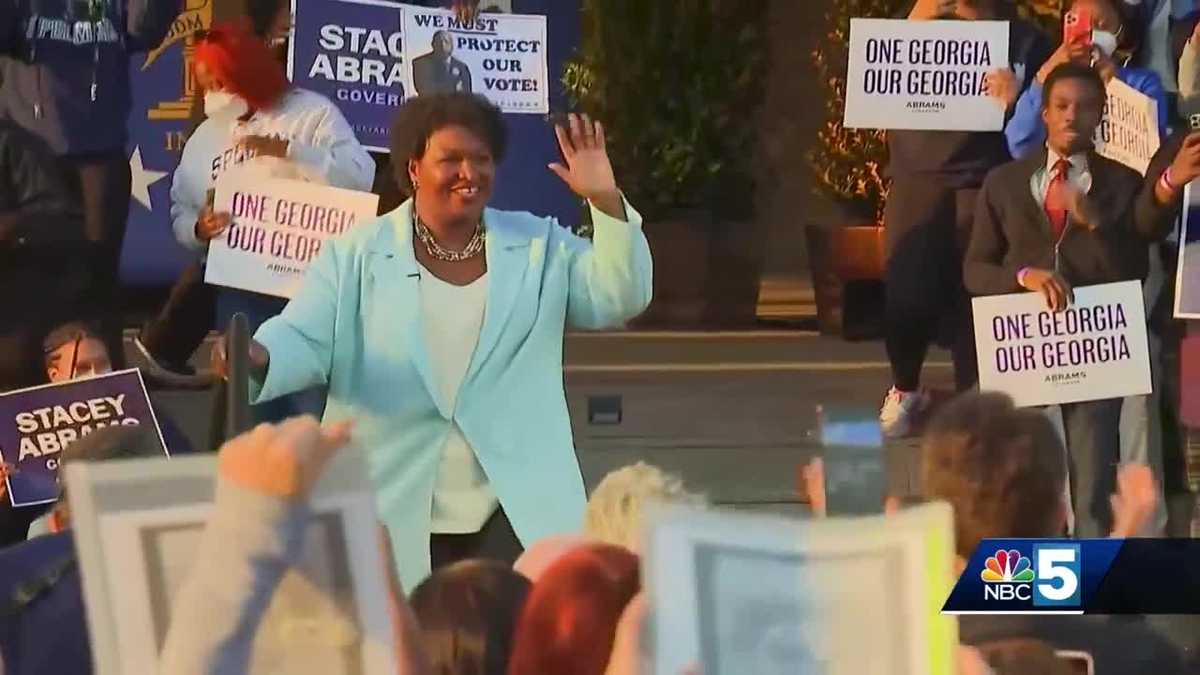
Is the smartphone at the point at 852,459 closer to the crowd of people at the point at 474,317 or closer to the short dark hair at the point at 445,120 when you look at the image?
the crowd of people at the point at 474,317

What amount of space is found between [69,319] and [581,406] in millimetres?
802

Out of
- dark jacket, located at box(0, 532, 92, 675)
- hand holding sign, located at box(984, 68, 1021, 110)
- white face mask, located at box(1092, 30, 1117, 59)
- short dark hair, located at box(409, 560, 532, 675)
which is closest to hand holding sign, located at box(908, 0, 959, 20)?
hand holding sign, located at box(984, 68, 1021, 110)

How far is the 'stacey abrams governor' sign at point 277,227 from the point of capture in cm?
309

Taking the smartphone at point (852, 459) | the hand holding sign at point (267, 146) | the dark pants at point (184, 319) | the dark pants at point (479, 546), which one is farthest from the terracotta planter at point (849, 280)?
the dark pants at point (184, 319)

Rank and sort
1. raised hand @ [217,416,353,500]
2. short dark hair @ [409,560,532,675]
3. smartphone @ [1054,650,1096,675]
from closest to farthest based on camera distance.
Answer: raised hand @ [217,416,353,500] < short dark hair @ [409,560,532,675] < smartphone @ [1054,650,1096,675]

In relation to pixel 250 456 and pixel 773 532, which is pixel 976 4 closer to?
pixel 773 532

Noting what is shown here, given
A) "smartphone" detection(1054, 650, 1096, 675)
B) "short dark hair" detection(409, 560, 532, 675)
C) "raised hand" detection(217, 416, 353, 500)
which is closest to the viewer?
"raised hand" detection(217, 416, 353, 500)

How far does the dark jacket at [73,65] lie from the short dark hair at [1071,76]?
1.35m

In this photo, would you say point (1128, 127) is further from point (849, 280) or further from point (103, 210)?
point (103, 210)

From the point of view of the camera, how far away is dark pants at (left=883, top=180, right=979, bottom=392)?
10.2 ft

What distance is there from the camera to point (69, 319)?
10.1 feet

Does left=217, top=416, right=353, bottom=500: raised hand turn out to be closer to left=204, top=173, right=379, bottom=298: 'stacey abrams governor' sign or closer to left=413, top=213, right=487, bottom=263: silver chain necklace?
left=204, top=173, right=379, bottom=298: 'stacey abrams governor' sign

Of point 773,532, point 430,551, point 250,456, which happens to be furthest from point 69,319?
point 773,532

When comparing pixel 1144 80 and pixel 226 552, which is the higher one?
pixel 1144 80
